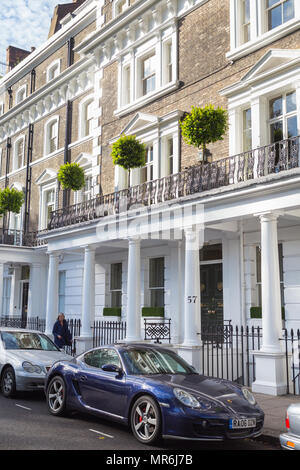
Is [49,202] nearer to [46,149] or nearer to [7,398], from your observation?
[46,149]

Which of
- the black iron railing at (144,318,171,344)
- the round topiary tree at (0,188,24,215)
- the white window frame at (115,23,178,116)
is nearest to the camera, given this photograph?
the black iron railing at (144,318,171,344)

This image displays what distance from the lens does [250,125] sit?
14.7m

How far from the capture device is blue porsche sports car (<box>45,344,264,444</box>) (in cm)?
638

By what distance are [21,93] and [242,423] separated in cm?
2748

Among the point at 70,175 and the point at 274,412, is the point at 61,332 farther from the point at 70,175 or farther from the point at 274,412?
the point at 274,412

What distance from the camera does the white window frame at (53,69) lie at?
85.0ft

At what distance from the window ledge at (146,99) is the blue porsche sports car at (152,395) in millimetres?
11327

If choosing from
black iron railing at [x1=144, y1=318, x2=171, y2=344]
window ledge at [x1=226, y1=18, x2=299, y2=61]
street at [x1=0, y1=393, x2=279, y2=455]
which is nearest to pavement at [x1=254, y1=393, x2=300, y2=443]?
street at [x1=0, y1=393, x2=279, y2=455]

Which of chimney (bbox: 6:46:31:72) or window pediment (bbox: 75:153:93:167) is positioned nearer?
window pediment (bbox: 75:153:93:167)

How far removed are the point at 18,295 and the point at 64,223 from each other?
9.45 metres

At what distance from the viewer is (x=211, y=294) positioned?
52.6ft

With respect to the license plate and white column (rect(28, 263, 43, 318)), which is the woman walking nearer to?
white column (rect(28, 263, 43, 318))

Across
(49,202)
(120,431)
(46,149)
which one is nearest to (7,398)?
(120,431)

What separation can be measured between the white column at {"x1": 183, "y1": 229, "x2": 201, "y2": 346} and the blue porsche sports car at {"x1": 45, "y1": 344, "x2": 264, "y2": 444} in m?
4.39
